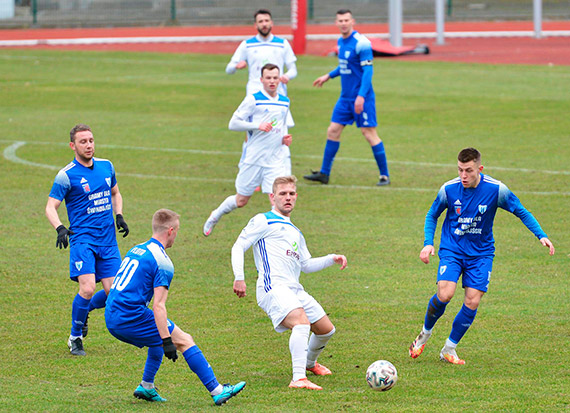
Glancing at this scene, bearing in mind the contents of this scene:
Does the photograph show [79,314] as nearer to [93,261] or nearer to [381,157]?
[93,261]

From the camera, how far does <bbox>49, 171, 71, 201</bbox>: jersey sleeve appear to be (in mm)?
8336

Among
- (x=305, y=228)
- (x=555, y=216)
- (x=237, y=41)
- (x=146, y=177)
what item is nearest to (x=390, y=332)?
(x=305, y=228)

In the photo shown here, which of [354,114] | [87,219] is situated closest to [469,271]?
[87,219]

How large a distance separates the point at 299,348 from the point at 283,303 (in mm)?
388

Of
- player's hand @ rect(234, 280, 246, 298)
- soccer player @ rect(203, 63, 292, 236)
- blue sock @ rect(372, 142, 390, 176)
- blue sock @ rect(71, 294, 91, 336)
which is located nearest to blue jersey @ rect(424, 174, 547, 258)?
player's hand @ rect(234, 280, 246, 298)

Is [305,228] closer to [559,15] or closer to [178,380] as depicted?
[178,380]

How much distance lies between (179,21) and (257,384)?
4062cm

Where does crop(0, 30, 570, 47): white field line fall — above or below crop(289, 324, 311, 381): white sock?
above

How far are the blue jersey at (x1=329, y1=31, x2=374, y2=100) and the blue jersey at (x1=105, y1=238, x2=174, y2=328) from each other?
335 inches

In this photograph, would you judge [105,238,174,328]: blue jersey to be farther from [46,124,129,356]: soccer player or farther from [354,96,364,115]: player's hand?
[354,96,364,115]: player's hand

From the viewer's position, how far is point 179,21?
46.1 meters

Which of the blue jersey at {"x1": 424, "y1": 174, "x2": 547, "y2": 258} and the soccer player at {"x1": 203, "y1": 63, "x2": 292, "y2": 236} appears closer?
the blue jersey at {"x1": 424, "y1": 174, "x2": 547, "y2": 258}

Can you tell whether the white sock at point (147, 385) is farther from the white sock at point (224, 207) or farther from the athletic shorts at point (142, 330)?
the white sock at point (224, 207)

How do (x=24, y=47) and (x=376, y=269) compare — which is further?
(x=24, y=47)
